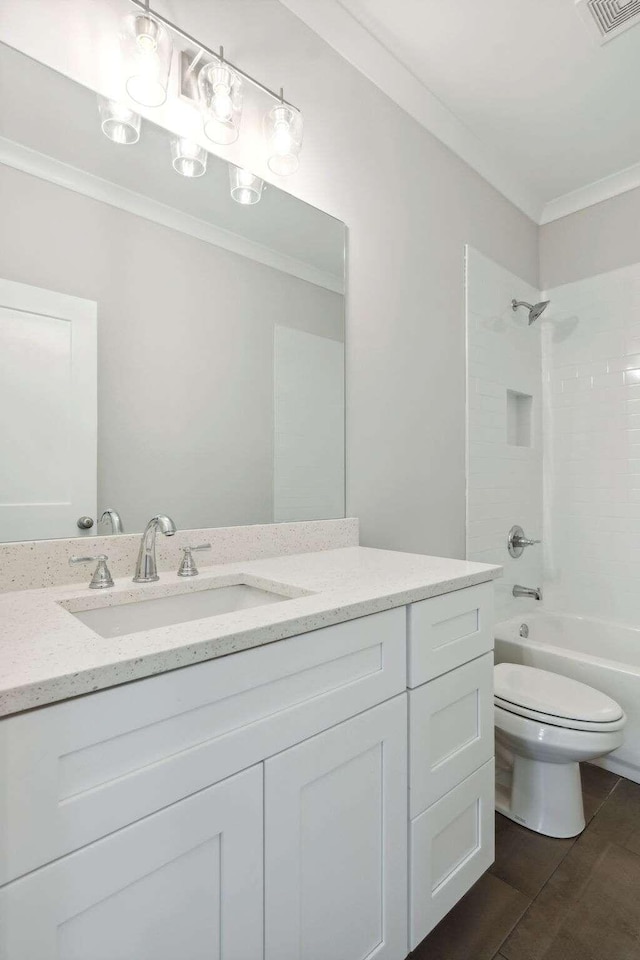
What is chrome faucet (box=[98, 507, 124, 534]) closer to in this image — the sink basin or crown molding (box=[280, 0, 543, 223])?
the sink basin

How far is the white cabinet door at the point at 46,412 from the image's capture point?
101 cm

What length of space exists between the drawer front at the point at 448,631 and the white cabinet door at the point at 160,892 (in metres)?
0.43

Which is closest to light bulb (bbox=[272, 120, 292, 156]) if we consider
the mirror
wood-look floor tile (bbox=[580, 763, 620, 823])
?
the mirror

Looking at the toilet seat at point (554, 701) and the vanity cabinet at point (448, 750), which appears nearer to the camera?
the vanity cabinet at point (448, 750)

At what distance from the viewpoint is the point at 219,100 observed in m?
1.25

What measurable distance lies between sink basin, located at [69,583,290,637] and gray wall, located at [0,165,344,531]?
222mm

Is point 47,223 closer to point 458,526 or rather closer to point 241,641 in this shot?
point 241,641

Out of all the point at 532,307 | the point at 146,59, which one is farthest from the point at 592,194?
the point at 146,59

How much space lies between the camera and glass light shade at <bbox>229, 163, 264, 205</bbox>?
138cm

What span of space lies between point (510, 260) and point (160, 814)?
278 centimetres

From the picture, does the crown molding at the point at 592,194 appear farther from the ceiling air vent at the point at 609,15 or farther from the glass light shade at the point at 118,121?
the glass light shade at the point at 118,121

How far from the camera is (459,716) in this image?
3.82 feet

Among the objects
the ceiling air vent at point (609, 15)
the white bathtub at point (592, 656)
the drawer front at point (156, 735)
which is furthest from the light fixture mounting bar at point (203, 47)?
the white bathtub at point (592, 656)

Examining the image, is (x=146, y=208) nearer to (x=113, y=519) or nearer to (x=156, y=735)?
(x=113, y=519)
